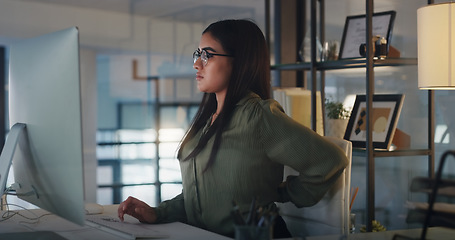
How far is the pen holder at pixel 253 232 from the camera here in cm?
129

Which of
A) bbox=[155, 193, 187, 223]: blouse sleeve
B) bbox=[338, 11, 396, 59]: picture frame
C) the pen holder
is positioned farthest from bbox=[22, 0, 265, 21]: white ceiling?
the pen holder

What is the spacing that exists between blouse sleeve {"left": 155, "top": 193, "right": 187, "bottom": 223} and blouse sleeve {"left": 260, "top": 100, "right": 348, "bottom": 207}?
38 centimetres

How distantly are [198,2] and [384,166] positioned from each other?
235cm

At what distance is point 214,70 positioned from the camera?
79.8 inches

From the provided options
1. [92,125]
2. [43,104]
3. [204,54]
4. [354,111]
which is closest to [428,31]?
[354,111]

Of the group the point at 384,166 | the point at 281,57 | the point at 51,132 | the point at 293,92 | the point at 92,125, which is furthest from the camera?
the point at 92,125


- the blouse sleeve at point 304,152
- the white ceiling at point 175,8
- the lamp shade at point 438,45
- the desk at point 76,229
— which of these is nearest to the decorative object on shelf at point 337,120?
the lamp shade at point 438,45

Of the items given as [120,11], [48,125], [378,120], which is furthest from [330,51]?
[120,11]

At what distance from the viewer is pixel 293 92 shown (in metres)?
2.96

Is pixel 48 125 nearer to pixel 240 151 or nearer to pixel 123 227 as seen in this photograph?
pixel 123 227

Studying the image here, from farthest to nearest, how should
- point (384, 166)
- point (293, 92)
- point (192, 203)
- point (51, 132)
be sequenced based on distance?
point (384, 166), point (293, 92), point (192, 203), point (51, 132)

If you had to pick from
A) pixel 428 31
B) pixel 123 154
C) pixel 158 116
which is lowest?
pixel 123 154

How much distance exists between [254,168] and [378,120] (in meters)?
0.93

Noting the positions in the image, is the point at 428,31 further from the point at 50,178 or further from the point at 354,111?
the point at 50,178
